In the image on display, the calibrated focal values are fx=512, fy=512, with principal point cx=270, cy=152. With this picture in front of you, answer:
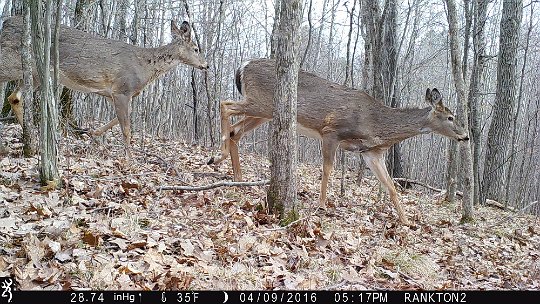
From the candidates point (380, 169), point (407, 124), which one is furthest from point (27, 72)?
point (407, 124)

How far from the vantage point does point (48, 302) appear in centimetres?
304

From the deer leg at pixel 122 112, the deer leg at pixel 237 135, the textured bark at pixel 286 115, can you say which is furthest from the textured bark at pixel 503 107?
the deer leg at pixel 122 112

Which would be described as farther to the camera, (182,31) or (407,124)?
(182,31)

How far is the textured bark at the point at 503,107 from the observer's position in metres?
11.3

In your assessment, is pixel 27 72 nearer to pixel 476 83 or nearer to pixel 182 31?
pixel 182 31

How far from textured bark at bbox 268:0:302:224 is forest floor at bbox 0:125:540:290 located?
289 millimetres

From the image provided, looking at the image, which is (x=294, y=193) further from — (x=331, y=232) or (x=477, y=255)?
(x=477, y=255)

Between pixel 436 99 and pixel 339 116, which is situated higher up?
pixel 436 99

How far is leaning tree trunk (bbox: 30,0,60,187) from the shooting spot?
493 cm

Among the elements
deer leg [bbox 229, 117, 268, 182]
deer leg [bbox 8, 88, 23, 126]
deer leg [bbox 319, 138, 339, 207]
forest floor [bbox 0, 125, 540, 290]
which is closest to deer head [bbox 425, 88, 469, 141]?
forest floor [bbox 0, 125, 540, 290]

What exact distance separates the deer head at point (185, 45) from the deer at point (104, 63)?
0.8 inches

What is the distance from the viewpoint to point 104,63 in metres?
9.15

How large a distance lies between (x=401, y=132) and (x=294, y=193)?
10.3 feet

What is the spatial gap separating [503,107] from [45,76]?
9855 mm
